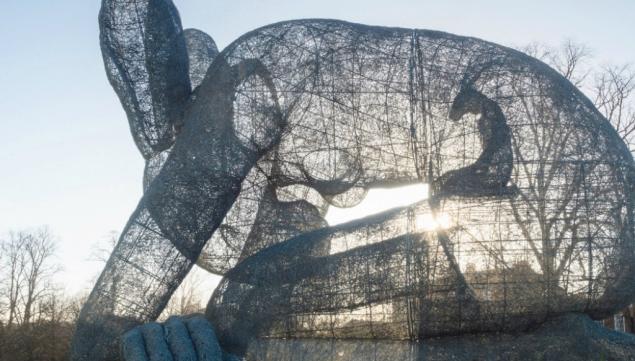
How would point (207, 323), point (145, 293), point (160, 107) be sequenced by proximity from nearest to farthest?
point (207, 323) < point (145, 293) < point (160, 107)

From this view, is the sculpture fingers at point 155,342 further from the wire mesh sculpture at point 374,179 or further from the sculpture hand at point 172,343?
the wire mesh sculpture at point 374,179

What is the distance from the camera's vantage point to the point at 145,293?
505 cm

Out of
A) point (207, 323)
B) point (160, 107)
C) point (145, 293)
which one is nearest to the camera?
point (207, 323)

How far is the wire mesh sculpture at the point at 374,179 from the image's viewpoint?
486cm

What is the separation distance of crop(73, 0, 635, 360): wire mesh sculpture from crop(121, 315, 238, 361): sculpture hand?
385 mm

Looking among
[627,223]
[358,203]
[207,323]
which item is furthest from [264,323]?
[627,223]

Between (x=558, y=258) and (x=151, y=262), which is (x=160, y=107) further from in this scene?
(x=558, y=258)

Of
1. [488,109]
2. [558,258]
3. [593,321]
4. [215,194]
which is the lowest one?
[593,321]

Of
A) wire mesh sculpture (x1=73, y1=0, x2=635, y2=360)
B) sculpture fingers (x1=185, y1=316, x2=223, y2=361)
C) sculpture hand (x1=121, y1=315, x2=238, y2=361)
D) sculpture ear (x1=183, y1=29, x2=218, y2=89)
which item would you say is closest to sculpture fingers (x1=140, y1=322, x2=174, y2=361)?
sculpture hand (x1=121, y1=315, x2=238, y2=361)

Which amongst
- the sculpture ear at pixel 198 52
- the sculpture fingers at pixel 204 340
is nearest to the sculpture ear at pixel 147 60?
Answer: the sculpture ear at pixel 198 52

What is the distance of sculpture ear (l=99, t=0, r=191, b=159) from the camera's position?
18.2 ft

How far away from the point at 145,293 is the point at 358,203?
2.01 meters

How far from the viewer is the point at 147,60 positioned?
5.61 m

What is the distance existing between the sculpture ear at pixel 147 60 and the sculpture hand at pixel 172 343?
1861mm
